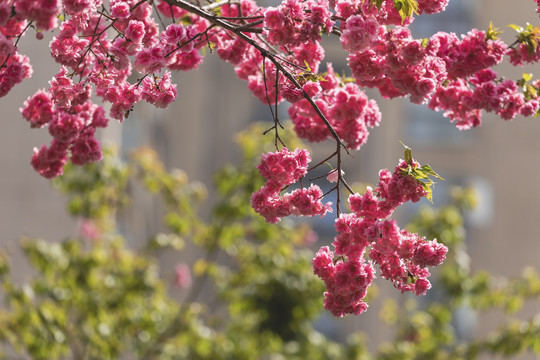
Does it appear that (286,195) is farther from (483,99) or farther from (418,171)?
(483,99)

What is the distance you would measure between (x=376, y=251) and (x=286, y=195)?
1.31 ft

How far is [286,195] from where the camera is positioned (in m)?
2.81

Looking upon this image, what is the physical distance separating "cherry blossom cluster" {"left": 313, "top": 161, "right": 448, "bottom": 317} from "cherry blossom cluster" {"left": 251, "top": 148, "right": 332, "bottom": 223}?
0.41 ft

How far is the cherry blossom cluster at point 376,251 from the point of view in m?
2.61

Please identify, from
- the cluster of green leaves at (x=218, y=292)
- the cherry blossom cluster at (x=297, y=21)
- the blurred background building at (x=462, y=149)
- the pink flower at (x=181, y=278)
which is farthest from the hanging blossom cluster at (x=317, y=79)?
the blurred background building at (x=462, y=149)

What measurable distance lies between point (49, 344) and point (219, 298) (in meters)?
1.44

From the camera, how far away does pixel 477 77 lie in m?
3.17

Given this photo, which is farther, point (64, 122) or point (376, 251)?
point (64, 122)

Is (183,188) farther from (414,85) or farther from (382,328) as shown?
(382,328)

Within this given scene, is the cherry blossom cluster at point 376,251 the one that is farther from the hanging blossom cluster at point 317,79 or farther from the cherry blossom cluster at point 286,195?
the cherry blossom cluster at point 286,195

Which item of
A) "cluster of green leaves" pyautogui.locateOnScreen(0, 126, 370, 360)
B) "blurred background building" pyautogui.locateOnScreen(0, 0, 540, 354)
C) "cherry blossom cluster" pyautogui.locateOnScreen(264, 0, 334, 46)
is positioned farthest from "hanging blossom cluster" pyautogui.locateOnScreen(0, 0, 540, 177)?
"blurred background building" pyautogui.locateOnScreen(0, 0, 540, 354)

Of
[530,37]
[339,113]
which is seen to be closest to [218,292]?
[339,113]

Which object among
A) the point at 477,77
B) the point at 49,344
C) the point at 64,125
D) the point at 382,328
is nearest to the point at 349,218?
the point at 477,77

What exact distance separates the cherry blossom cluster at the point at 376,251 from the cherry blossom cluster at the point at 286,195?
12 centimetres
